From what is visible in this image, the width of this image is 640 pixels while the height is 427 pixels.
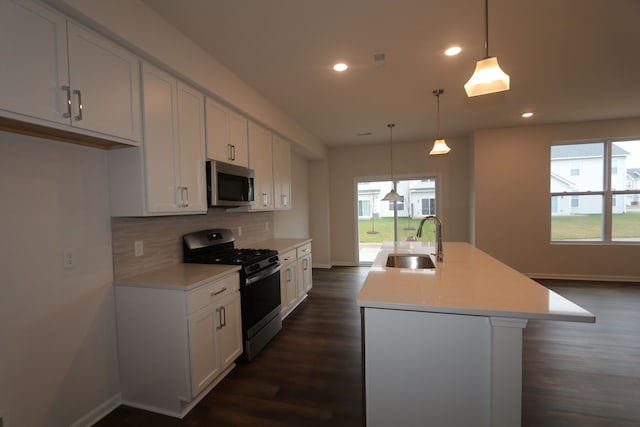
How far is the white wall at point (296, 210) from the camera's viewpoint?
4903 millimetres

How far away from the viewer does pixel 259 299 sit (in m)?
2.73

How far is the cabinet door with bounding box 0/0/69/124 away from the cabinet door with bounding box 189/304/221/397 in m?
1.41

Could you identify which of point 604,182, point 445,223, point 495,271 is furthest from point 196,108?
point 604,182

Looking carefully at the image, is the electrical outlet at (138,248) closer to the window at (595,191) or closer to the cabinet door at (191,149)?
the cabinet door at (191,149)

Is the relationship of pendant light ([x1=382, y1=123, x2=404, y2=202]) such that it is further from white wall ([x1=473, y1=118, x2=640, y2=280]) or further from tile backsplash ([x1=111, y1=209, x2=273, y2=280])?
tile backsplash ([x1=111, y1=209, x2=273, y2=280])

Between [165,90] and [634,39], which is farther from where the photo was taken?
[634,39]

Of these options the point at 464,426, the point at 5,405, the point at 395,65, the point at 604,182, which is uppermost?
the point at 395,65

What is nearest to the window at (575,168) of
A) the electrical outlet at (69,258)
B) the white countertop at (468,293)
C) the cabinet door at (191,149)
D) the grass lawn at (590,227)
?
the grass lawn at (590,227)

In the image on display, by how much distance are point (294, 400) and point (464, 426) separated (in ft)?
3.75

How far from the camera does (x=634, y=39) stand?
2.38 meters

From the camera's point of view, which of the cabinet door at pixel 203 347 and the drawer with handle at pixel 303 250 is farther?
the drawer with handle at pixel 303 250

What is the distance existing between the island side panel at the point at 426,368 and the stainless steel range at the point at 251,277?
1315 mm

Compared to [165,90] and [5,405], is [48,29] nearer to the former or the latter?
[165,90]

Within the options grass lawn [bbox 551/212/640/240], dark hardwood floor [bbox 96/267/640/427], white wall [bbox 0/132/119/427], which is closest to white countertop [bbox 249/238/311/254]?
dark hardwood floor [bbox 96/267/640/427]
